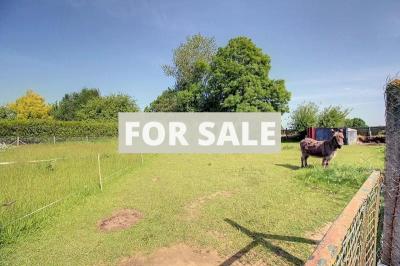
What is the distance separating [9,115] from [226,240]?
3031 inches

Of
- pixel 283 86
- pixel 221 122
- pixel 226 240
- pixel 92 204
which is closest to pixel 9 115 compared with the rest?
pixel 221 122

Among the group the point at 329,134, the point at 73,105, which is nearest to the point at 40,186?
the point at 329,134

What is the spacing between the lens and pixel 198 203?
325 inches

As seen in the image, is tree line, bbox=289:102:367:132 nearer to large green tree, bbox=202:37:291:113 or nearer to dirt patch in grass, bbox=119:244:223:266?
large green tree, bbox=202:37:291:113

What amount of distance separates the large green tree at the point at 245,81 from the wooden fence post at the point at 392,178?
30670mm

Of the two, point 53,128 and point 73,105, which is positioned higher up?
point 73,105

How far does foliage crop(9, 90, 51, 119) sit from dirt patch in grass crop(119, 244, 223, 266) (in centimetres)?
7009

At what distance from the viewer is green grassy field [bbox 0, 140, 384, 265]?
536 centimetres

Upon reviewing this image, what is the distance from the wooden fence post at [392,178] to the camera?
257 centimetres

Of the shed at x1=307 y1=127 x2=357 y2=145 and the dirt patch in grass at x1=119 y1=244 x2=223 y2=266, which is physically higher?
the shed at x1=307 y1=127 x2=357 y2=145

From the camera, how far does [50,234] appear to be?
6.27 meters

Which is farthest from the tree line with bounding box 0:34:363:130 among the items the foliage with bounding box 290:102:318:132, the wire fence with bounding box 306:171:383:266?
the wire fence with bounding box 306:171:383:266

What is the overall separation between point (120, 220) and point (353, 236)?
19.4ft

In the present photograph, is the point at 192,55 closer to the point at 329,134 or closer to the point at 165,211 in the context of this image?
the point at 329,134
